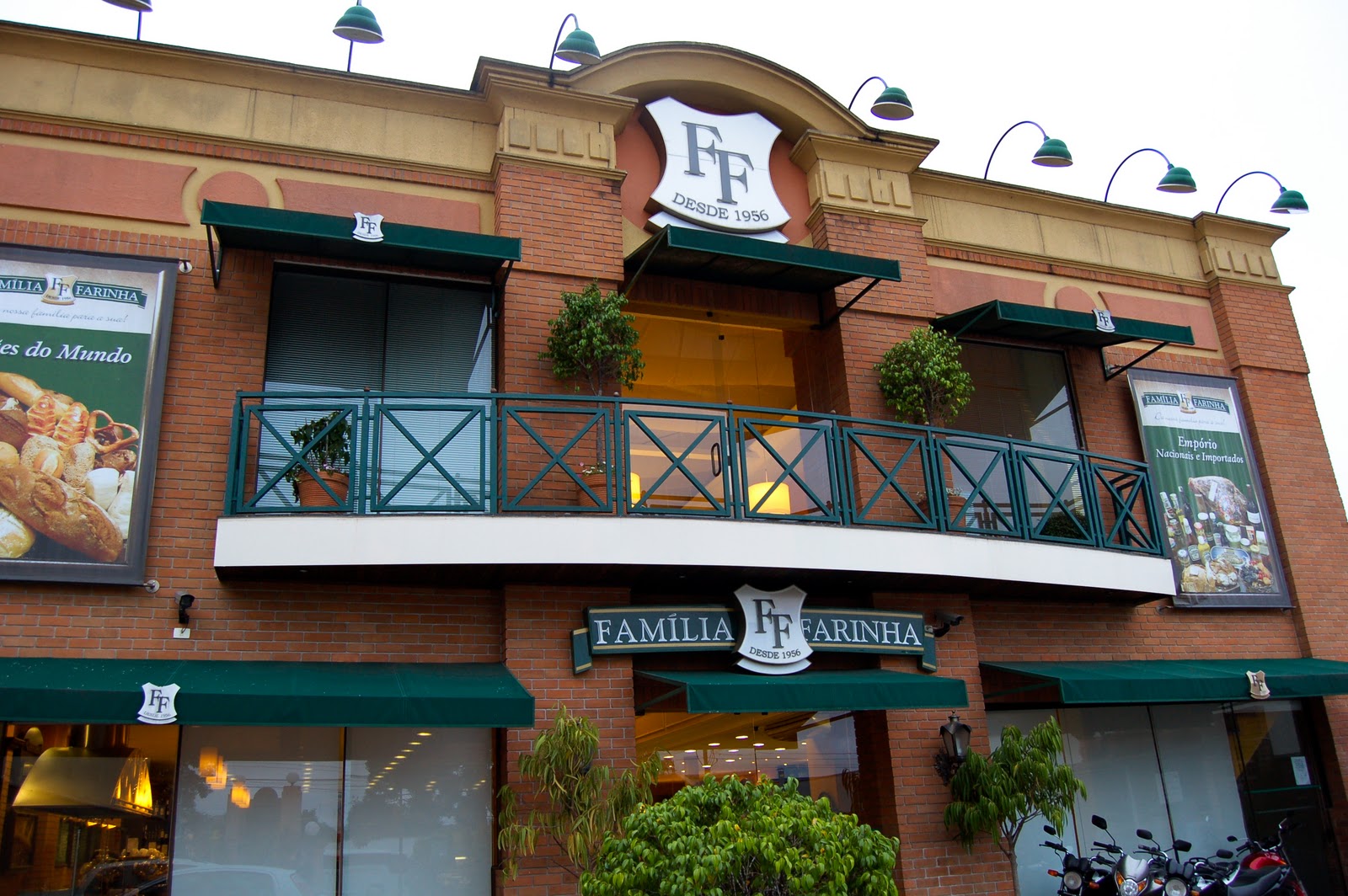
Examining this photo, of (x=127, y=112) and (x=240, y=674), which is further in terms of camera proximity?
(x=127, y=112)

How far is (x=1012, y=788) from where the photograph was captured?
899 cm

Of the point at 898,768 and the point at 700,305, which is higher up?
the point at 700,305

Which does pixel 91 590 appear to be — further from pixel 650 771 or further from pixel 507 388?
pixel 650 771

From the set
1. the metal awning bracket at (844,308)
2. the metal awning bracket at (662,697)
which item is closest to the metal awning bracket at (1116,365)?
the metal awning bracket at (844,308)

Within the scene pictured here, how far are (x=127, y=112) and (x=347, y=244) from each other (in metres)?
2.29

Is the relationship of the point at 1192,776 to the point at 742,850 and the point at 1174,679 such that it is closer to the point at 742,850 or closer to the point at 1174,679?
the point at 1174,679

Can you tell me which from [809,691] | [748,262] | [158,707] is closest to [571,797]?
[809,691]

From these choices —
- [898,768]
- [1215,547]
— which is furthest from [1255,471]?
[898,768]

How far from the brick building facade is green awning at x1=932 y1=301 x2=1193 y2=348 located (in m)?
0.08

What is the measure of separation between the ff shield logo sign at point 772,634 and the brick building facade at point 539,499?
0.11 m

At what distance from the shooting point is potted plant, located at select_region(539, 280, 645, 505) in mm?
9336

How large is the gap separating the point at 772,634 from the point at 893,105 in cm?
567

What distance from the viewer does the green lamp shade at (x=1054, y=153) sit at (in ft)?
39.8

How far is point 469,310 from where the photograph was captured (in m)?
10.1
